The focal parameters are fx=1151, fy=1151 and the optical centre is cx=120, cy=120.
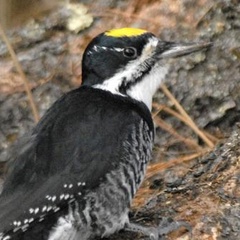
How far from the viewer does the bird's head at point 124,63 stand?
5.80m

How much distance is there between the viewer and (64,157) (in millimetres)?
5371

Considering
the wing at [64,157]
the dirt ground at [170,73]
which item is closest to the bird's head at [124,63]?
the wing at [64,157]

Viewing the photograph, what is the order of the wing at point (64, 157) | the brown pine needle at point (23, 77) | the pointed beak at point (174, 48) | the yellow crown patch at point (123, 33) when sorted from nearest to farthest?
the wing at point (64, 157), the yellow crown patch at point (123, 33), the pointed beak at point (174, 48), the brown pine needle at point (23, 77)

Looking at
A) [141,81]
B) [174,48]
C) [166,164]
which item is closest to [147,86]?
[141,81]

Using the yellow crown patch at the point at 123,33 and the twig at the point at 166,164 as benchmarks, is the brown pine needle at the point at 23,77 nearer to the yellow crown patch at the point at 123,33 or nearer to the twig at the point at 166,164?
the twig at the point at 166,164

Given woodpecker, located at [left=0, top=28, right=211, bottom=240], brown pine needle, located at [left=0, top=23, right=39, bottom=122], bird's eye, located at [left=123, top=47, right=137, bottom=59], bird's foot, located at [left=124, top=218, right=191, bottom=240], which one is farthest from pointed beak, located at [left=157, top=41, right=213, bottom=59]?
brown pine needle, located at [left=0, top=23, right=39, bottom=122]

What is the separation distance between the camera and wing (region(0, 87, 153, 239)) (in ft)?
17.2

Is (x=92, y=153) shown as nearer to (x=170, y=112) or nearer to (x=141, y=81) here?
(x=141, y=81)

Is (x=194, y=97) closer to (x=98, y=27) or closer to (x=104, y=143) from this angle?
(x=98, y=27)

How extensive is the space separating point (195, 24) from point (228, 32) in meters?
0.23

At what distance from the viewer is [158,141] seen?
7.45m

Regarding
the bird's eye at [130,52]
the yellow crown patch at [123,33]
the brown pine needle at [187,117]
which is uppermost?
the yellow crown patch at [123,33]

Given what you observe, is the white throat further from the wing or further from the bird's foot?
the bird's foot

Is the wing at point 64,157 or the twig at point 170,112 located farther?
the twig at point 170,112
